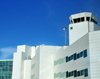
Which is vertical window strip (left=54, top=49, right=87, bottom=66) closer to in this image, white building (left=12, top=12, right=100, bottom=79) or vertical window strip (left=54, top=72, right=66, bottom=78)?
white building (left=12, top=12, right=100, bottom=79)

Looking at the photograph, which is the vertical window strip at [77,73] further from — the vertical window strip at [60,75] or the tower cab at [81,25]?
the tower cab at [81,25]

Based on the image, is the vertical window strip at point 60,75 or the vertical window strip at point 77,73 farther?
the vertical window strip at point 60,75

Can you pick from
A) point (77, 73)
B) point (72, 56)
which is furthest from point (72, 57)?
point (77, 73)

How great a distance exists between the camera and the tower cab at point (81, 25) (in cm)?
6228

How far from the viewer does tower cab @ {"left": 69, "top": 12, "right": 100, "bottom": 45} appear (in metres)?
62.3

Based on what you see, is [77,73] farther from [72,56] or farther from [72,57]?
[72,56]

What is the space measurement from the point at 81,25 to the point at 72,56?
51.2 ft

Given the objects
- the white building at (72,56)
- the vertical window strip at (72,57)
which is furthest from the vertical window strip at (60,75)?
the vertical window strip at (72,57)

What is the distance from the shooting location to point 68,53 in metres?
52.2

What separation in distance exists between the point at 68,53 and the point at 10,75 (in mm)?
45700

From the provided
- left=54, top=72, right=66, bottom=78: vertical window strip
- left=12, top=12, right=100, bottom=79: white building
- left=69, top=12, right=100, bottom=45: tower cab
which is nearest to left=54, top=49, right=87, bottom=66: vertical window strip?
left=12, top=12, right=100, bottom=79: white building

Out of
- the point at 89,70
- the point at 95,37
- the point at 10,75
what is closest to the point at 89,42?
the point at 95,37

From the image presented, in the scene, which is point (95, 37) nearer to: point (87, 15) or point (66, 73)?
point (66, 73)

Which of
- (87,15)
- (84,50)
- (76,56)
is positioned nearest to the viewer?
(84,50)
